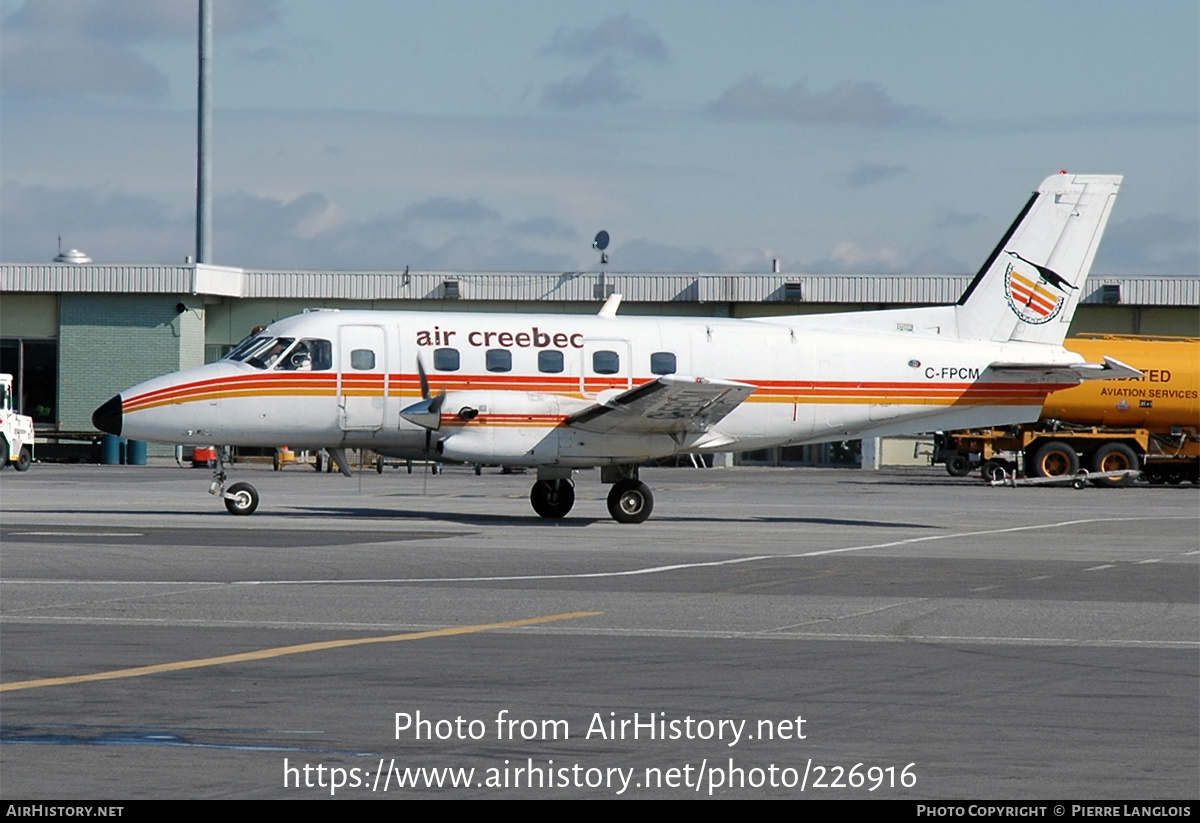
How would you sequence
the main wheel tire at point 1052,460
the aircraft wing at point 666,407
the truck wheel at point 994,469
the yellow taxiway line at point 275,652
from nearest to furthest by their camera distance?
the yellow taxiway line at point 275,652, the aircraft wing at point 666,407, the main wheel tire at point 1052,460, the truck wheel at point 994,469

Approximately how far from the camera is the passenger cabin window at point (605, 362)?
2556 cm

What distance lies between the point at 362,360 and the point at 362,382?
382 mm

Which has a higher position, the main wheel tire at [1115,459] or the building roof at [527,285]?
the building roof at [527,285]

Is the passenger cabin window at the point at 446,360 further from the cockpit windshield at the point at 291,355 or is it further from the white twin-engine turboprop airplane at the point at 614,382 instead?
the cockpit windshield at the point at 291,355

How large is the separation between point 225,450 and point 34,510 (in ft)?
12.7

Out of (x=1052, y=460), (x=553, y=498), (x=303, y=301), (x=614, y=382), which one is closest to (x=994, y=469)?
(x=1052, y=460)

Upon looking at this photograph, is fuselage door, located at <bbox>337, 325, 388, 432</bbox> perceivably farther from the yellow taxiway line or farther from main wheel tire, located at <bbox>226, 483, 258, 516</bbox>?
the yellow taxiway line

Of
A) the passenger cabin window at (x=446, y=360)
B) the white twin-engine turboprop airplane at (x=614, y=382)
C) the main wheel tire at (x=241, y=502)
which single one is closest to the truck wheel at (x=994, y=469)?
the white twin-engine turboprop airplane at (x=614, y=382)

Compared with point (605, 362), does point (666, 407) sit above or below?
below

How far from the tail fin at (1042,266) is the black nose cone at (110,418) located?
14685 millimetres

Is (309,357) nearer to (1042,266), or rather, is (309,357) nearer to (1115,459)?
(1042,266)

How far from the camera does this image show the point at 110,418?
25.3 m

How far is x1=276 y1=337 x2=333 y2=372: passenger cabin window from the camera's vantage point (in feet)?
82.9
